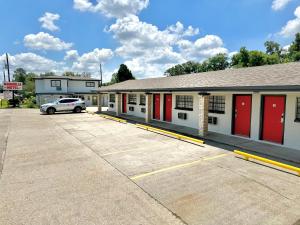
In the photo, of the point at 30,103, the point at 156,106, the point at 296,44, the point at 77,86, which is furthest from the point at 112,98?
the point at 296,44

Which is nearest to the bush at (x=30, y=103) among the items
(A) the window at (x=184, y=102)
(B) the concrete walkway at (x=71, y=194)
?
(A) the window at (x=184, y=102)

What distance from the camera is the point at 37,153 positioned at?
28.2ft

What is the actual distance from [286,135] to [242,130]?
2153 mm

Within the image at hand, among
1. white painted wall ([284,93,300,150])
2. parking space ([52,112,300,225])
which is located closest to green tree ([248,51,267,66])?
white painted wall ([284,93,300,150])

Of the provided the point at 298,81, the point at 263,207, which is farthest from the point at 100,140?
the point at 298,81

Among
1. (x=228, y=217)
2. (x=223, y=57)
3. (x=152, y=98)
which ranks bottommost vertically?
(x=228, y=217)

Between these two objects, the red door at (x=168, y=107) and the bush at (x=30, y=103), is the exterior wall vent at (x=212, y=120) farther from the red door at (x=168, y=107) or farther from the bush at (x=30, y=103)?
the bush at (x=30, y=103)

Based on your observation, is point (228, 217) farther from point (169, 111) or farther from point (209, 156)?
point (169, 111)

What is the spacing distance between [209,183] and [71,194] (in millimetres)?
3456

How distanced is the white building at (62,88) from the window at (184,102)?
898 inches

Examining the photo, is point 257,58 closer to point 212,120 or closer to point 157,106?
point 157,106

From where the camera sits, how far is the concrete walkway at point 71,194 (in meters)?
4.10

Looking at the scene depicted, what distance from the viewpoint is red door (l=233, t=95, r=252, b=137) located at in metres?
10.4

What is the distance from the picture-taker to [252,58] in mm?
42031
